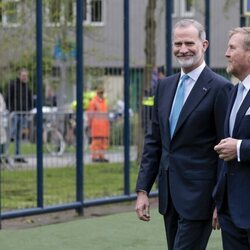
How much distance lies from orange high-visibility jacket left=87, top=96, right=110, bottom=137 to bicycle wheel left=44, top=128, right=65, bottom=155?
0.52m

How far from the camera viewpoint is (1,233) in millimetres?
9734

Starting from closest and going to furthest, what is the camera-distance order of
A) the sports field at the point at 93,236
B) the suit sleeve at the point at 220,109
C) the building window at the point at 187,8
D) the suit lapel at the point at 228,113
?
the suit lapel at the point at 228,113 < the suit sleeve at the point at 220,109 < the sports field at the point at 93,236 < the building window at the point at 187,8

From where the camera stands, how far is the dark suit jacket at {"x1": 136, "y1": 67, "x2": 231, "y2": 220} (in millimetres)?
5918

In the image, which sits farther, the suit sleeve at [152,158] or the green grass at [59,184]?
the green grass at [59,184]

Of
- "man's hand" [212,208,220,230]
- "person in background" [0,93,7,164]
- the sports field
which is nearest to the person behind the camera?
"man's hand" [212,208,220,230]

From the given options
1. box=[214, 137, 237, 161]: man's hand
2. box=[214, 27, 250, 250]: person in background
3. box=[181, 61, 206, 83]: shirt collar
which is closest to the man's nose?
box=[181, 61, 206, 83]: shirt collar

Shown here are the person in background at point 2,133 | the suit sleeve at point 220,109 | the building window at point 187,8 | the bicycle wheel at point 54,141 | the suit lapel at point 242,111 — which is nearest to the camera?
the suit lapel at point 242,111

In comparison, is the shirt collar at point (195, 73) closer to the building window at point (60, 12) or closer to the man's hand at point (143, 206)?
the man's hand at point (143, 206)

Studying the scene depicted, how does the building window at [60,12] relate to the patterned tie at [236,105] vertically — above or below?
above

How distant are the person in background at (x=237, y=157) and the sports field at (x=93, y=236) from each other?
3.31 meters

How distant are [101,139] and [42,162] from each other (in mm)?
1672

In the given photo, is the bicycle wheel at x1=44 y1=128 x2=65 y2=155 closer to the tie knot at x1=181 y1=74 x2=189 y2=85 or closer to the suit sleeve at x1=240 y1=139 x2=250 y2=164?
the tie knot at x1=181 y1=74 x2=189 y2=85

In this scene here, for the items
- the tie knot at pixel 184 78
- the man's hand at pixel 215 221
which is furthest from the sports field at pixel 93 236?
the tie knot at pixel 184 78

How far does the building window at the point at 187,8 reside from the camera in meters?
13.2
